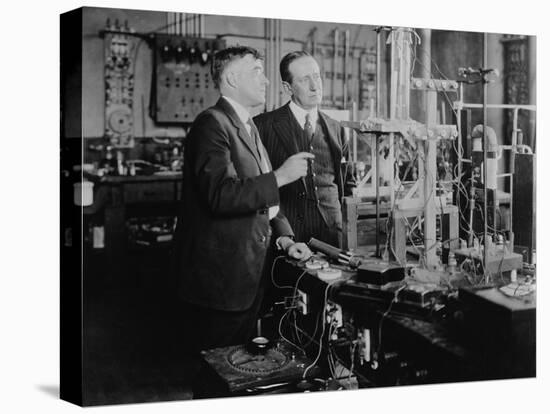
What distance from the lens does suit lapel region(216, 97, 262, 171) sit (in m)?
4.06

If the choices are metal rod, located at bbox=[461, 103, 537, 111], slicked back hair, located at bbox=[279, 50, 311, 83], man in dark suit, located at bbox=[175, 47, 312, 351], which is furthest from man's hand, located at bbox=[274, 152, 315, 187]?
metal rod, located at bbox=[461, 103, 537, 111]

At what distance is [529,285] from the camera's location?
4.55 metres

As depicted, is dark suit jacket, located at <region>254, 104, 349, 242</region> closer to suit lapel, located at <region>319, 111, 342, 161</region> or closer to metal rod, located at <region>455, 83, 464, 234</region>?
suit lapel, located at <region>319, 111, 342, 161</region>

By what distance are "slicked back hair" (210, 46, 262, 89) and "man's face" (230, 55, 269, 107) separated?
25 millimetres

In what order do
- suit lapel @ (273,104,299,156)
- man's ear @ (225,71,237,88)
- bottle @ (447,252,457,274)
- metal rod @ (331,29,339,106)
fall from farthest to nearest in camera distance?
bottle @ (447,252,457,274) → metal rod @ (331,29,339,106) → suit lapel @ (273,104,299,156) → man's ear @ (225,71,237,88)

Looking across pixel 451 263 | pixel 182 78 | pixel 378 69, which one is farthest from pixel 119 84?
pixel 451 263

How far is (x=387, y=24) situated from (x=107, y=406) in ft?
7.76

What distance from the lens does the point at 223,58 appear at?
4.05 meters

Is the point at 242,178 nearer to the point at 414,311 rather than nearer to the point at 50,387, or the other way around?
the point at 414,311

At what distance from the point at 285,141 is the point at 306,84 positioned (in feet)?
1.01

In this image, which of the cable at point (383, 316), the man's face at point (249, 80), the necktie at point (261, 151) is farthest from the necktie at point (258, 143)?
the cable at point (383, 316)

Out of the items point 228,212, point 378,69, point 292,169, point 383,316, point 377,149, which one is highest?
point 378,69

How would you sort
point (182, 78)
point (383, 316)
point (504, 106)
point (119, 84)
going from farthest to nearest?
point (504, 106)
point (383, 316)
point (182, 78)
point (119, 84)

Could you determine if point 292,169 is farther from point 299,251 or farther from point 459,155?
point 459,155
